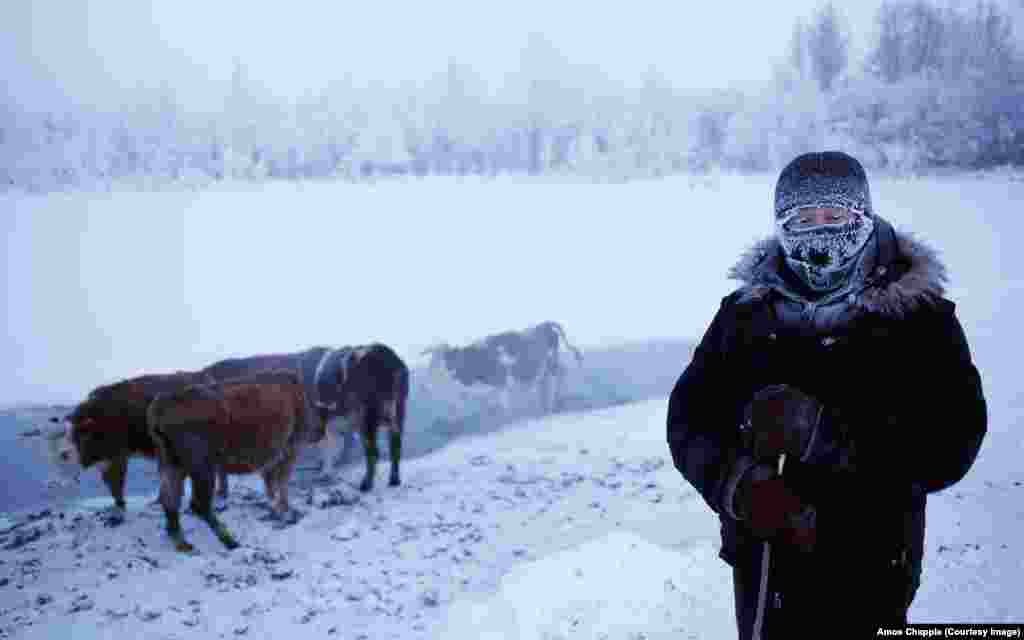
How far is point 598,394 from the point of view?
23.9 ft

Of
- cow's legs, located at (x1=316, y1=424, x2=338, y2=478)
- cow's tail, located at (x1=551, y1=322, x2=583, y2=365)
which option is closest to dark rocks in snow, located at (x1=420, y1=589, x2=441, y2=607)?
cow's legs, located at (x1=316, y1=424, x2=338, y2=478)

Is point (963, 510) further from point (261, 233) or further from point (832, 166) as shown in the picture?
point (261, 233)

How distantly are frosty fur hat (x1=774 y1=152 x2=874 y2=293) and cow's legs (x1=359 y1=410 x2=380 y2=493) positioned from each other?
449 centimetres

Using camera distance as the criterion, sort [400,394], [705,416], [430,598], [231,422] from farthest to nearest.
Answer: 1. [400,394]
2. [231,422]
3. [430,598]
4. [705,416]

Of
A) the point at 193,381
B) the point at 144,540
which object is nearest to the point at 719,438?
the point at 144,540

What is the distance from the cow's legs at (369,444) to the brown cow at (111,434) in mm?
1201

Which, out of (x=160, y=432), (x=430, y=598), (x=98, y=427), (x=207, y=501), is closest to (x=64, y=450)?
(x=98, y=427)

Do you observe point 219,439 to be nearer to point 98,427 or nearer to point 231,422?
A: point 231,422

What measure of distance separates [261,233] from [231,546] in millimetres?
5379

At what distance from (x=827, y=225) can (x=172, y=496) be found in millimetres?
4344

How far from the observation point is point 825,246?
1263 mm

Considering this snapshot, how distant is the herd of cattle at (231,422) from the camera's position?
404 cm

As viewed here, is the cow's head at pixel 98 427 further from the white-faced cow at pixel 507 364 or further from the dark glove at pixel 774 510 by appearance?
the dark glove at pixel 774 510

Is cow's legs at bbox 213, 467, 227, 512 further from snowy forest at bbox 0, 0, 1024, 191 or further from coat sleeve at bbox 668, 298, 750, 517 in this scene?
coat sleeve at bbox 668, 298, 750, 517
